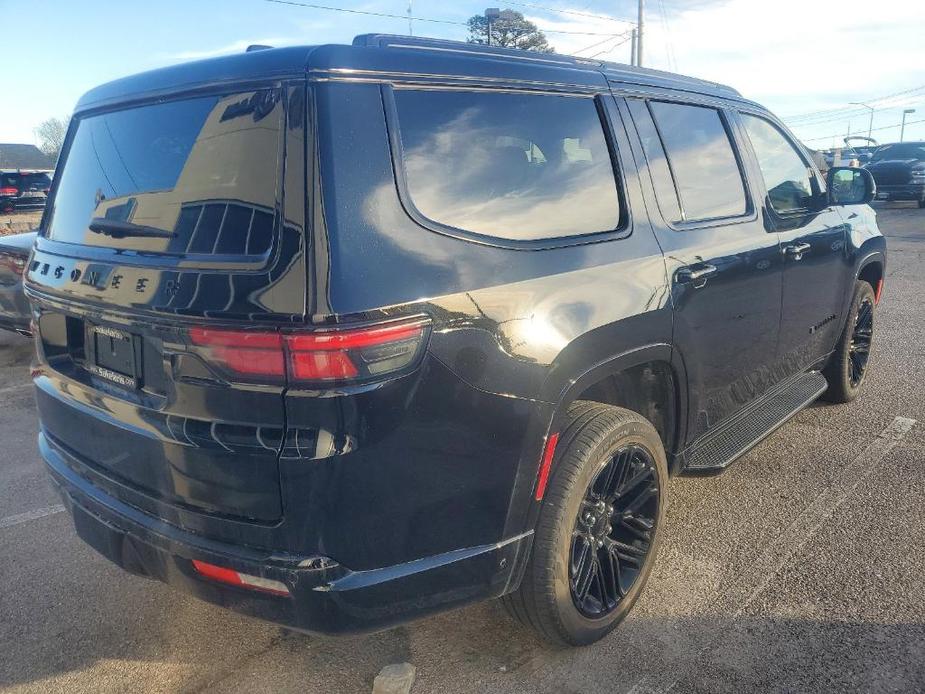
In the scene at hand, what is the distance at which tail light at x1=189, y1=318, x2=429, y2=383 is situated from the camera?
Result: 181 cm

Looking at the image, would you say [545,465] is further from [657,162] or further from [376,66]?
[657,162]

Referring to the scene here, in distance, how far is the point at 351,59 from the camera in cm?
196

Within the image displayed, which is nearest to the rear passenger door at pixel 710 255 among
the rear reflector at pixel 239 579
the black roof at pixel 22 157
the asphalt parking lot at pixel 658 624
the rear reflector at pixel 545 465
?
the asphalt parking lot at pixel 658 624

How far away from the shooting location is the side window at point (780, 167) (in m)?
3.71

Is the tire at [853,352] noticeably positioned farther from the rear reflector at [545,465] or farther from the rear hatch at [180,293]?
the rear hatch at [180,293]

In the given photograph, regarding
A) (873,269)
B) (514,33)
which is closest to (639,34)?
(514,33)

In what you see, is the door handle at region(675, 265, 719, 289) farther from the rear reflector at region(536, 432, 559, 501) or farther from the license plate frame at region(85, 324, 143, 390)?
the license plate frame at region(85, 324, 143, 390)

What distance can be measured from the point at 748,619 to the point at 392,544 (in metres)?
1.50

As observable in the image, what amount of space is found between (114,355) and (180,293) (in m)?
0.42

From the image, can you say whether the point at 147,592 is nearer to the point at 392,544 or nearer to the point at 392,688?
the point at 392,688

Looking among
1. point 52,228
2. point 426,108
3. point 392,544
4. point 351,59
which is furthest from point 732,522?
point 52,228

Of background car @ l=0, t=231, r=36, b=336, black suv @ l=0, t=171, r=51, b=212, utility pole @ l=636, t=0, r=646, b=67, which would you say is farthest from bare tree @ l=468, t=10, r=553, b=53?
background car @ l=0, t=231, r=36, b=336

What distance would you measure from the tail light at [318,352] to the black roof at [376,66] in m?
0.68

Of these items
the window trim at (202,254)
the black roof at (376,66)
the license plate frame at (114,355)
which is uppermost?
the black roof at (376,66)
